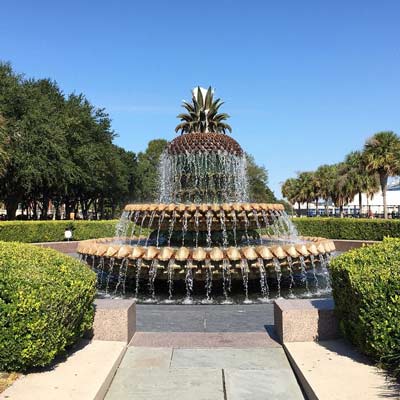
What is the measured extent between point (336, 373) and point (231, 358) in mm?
1389

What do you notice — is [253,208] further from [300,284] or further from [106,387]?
[106,387]

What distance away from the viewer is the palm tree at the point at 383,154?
38250mm

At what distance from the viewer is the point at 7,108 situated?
30.7 m

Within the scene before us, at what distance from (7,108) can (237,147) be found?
2290cm

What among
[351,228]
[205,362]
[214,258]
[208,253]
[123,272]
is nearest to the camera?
[205,362]

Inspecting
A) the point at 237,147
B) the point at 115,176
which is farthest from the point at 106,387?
the point at 115,176

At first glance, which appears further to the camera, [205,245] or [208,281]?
[205,245]

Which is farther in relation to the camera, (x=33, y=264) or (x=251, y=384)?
(x=33, y=264)

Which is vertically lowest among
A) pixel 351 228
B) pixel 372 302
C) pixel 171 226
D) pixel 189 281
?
pixel 189 281

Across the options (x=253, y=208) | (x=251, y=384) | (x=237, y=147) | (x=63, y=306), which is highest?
(x=237, y=147)

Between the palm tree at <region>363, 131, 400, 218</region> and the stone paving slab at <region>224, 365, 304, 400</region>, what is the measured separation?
1419 inches

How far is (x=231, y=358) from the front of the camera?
18.1 ft

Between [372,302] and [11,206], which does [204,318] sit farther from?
[11,206]

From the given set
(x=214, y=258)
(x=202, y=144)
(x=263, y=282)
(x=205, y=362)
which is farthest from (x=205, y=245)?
(x=205, y=362)
